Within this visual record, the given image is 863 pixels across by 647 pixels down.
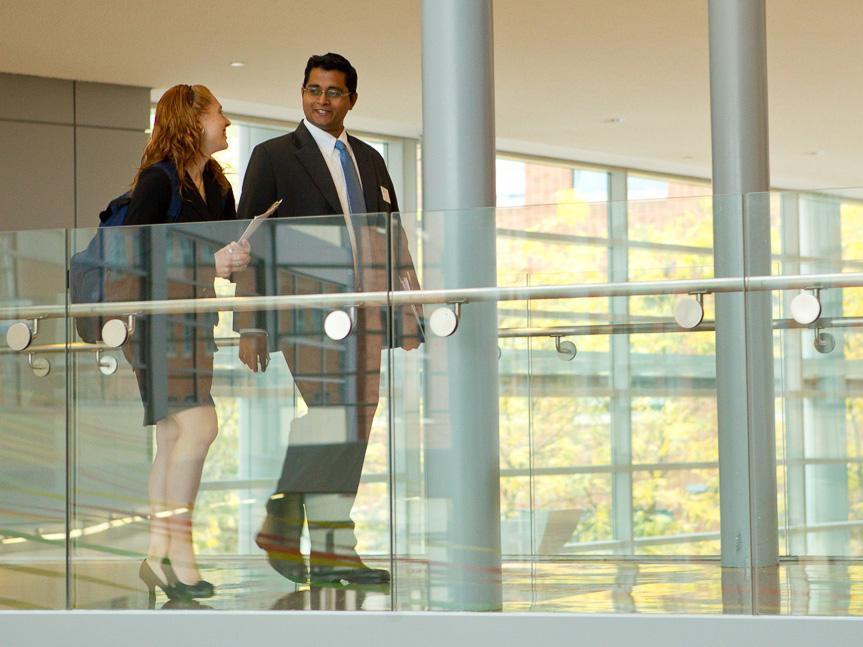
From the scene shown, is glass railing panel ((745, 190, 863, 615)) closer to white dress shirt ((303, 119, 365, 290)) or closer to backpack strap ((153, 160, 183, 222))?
white dress shirt ((303, 119, 365, 290))

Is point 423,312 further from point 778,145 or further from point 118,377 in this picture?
point 778,145

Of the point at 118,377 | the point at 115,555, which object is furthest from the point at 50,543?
the point at 118,377

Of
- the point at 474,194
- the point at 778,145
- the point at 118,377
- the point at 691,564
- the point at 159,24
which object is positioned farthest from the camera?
the point at 778,145

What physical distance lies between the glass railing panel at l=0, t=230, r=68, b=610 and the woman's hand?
507 millimetres

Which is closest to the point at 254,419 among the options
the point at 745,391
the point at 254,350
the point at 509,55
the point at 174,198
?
the point at 254,350

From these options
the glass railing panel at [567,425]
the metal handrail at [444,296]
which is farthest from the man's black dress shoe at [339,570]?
the metal handrail at [444,296]

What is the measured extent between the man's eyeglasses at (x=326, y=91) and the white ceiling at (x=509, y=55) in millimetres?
4682

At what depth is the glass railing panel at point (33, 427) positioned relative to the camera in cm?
406

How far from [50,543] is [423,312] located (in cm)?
134

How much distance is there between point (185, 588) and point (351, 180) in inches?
53.2

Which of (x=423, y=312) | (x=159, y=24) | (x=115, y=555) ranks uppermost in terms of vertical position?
(x=159, y=24)

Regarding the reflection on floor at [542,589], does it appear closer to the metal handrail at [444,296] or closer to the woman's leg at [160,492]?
the woman's leg at [160,492]

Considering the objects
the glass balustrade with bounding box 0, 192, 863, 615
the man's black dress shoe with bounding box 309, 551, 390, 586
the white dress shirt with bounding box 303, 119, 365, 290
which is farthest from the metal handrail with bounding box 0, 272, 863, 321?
the man's black dress shoe with bounding box 309, 551, 390, 586

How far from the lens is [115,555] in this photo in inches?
159
